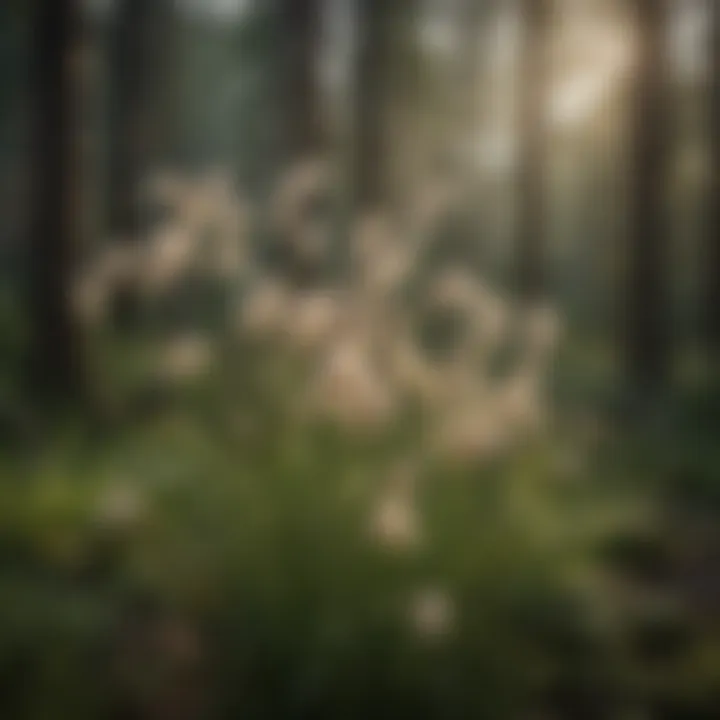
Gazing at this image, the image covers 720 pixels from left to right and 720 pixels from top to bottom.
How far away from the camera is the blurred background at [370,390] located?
1.37 m

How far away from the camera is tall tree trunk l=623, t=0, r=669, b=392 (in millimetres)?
1456

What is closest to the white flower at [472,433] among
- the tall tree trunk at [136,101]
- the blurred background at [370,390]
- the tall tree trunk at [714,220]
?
the blurred background at [370,390]

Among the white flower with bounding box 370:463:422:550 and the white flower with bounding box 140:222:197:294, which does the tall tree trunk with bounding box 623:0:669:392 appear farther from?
the white flower with bounding box 140:222:197:294

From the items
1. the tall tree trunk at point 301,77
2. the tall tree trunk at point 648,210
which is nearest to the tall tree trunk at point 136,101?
the tall tree trunk at point 301,77

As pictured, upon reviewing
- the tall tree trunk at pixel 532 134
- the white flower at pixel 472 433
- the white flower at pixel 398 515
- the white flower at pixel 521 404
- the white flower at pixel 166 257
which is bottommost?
the white flower at pixel 398 515

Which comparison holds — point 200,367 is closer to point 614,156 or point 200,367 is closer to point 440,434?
point 440,434

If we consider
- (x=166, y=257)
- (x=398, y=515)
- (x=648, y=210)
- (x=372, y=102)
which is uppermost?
(x=372, y=102)

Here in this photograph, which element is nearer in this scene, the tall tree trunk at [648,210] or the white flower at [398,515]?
the white flower at [398,515]

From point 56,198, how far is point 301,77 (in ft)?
1.15

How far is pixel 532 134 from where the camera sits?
57.3 inches

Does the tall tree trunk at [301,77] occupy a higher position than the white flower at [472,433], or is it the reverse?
the tall tree trunk at [301,77]

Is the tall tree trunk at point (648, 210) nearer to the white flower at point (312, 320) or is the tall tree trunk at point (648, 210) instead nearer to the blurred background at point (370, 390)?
the blurred background at point (370, 390)

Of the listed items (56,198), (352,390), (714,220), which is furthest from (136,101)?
(714,220)

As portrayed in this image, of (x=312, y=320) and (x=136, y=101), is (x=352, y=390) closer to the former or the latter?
(x=312, y=320)
